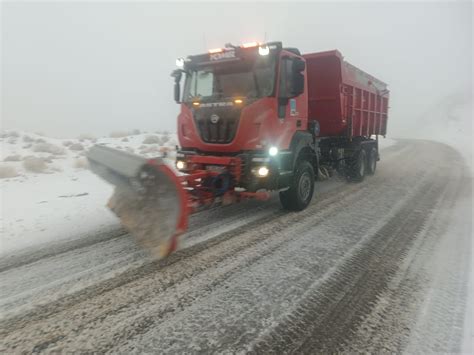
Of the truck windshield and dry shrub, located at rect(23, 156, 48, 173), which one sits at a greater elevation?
the truck windshield

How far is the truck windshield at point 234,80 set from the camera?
568 cm

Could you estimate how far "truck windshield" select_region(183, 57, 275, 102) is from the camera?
18.6 ft

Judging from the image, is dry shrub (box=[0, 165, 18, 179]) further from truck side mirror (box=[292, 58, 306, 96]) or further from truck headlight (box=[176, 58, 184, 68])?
truck side mirror (box=[292, 58, 306, 96])

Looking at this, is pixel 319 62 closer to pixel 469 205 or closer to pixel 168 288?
pixel 469 205

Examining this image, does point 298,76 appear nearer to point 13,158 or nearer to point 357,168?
point 357,168

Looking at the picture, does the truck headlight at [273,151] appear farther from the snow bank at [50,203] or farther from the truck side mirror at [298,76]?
the snow bank at [50,203]

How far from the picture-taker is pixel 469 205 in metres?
7.23

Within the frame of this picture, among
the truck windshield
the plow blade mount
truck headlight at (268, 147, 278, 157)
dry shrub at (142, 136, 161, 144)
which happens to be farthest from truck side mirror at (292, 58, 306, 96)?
dry shrub at (142, 136, 161, 144)

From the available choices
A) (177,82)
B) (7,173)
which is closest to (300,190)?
(177,82)

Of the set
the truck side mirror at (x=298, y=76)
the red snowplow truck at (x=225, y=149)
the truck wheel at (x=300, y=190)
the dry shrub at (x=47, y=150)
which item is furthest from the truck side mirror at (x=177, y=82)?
the dry shrub at (x=47, y=150)

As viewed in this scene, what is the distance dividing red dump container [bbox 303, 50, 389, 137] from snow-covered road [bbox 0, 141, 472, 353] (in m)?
3.33

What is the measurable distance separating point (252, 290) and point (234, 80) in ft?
12.7

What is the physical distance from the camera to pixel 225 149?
228 inches

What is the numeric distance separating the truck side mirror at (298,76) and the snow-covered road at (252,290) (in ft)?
7.93
